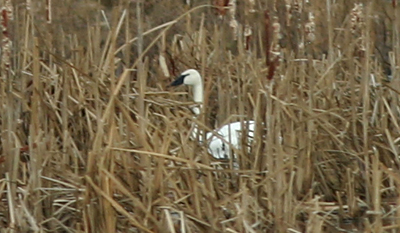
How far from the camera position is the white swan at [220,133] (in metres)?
2.37

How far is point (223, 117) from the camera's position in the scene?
2605mm

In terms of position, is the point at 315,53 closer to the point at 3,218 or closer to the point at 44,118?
the point at 44,118

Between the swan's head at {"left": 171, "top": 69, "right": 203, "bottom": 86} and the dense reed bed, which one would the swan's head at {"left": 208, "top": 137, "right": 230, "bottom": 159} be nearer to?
the dense reed bed

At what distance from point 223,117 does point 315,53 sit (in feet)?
5.83

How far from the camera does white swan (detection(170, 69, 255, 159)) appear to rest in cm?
237

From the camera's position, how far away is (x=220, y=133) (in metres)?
2.65

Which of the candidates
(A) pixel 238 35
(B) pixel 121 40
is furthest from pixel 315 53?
(A) pixel 238 35

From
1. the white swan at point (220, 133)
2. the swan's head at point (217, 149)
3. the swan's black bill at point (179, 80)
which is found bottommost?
the swan's head at point (217, 149)

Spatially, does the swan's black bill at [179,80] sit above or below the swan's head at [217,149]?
above

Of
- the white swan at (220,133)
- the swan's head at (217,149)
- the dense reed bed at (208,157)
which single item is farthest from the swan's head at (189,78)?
the swan's head at (217,149)

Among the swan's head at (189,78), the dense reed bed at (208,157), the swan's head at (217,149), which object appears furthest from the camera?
the swan's head at (189,78)

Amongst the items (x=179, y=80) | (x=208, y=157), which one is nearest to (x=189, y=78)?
(x=179, y=80)

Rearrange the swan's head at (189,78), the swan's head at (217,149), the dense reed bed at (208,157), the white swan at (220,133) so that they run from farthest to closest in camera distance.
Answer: the swan's head at (189,78), the swan's head at (217,149), the white swan at (220,133), the dense reed bed at (208,157)

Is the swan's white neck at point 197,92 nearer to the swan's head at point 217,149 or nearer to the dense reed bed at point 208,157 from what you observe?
the dense reed bed at point 208,157
